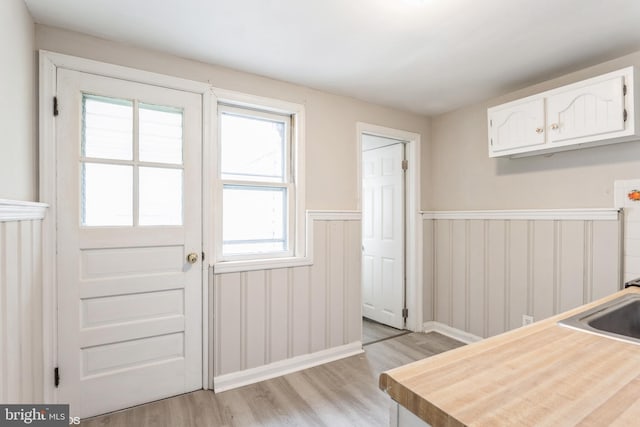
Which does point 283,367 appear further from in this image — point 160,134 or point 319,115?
point 319,115

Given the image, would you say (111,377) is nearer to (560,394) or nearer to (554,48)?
(560,394)

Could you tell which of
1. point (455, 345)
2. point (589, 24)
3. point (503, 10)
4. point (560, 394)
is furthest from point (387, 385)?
point (455, 345)

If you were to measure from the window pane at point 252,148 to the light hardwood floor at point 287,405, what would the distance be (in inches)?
60.1

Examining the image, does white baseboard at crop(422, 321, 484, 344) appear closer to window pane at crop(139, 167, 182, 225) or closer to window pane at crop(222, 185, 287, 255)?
window pane at crop(222, 185, 287, 255)

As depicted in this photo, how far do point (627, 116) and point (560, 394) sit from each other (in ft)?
6.90

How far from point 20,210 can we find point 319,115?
201 cm

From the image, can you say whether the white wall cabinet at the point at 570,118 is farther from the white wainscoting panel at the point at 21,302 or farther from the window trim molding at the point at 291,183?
the white wainscoting panel at the point at 21,302

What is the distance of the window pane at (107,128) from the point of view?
74.7 inches

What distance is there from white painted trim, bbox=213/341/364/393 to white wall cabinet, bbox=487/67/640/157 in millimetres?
2062

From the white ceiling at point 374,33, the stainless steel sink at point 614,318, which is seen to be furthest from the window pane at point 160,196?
the stainless steel sink at point 614,318

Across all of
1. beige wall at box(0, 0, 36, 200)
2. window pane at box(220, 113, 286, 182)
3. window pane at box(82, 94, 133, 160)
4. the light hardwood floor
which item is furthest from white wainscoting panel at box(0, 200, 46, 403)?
window pane at box(220, 113, 286, 182)

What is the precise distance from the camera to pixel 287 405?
6.79 feet

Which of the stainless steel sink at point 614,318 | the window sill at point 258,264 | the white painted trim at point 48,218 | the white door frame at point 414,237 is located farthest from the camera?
the white door frame at point 414,237

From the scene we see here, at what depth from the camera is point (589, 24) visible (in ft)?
5.80
